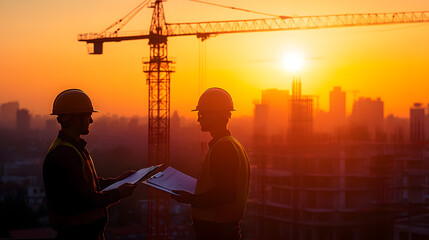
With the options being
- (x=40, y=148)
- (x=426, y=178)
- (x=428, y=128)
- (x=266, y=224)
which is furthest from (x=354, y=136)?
(x=40, y=148)

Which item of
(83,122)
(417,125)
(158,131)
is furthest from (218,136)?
(417,125)

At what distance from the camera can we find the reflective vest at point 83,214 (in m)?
2.96

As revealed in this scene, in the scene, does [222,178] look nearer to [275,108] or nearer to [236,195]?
[236,195]

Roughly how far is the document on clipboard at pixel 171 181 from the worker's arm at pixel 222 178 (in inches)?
7.9

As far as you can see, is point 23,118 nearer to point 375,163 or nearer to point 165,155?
point 165,155

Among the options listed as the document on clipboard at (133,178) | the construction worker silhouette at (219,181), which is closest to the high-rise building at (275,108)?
the document on clipboard at (133,178)

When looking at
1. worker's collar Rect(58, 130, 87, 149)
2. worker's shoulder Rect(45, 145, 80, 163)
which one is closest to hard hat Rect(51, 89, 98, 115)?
worker's collar Rect(58, 130, 87, 149)

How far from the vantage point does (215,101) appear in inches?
123

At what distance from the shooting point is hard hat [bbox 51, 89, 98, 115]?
311 cm

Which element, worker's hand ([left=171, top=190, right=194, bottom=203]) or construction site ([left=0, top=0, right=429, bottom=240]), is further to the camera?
construction site ([left=0, top=0, right=429, bottom=240])

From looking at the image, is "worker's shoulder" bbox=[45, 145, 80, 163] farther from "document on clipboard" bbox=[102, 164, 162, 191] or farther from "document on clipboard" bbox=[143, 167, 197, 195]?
"document on clipboard" bbox=[143, 167, 197, 195]

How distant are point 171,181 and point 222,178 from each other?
386 mm

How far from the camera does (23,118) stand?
5444cm

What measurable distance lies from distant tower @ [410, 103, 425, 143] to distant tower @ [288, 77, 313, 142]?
5.48 meters
